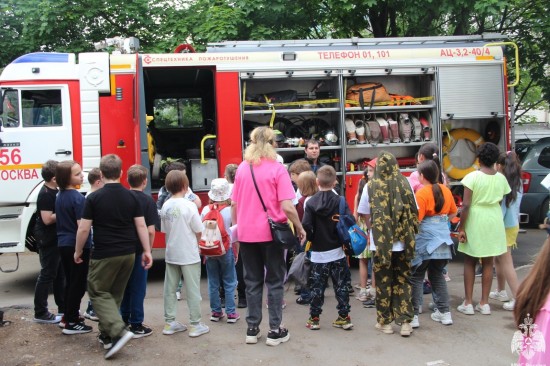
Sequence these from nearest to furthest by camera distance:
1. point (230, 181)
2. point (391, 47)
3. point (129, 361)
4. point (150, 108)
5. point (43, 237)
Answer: point (129, 361) < point (43, 237) < point (230, 181) < point (391, 47) < point (150, 108)

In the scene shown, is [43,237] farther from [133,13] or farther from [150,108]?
[133,13]

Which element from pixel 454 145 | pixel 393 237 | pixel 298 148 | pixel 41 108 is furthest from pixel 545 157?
pixel 41 108

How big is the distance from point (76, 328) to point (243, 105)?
403cm

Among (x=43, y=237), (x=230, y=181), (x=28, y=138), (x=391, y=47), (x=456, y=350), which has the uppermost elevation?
(x=391, y=47)

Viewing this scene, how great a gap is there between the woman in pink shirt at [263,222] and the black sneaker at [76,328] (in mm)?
1600

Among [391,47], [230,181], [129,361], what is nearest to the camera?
[129,361]

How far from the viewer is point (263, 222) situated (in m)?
5.27

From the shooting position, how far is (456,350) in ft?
17.1

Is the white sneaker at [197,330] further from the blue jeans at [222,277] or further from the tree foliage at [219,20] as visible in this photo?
the tree foliage at [219,20]

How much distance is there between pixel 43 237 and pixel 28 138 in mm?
2628

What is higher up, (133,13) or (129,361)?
(133,13)

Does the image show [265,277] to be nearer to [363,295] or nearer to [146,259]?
[146,259]

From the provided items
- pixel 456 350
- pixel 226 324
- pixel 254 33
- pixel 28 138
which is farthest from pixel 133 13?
pixel 456 350

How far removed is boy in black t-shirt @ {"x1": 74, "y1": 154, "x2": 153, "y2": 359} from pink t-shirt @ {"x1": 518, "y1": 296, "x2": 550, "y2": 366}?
146 inches
